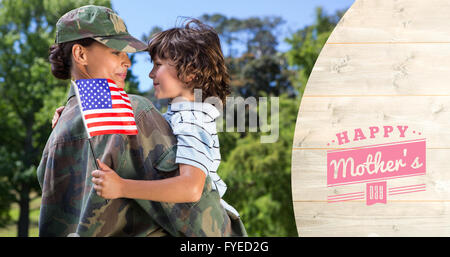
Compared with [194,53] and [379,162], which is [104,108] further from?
[379,162]

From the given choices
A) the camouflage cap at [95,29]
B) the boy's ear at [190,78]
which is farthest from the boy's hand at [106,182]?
the boy's ear at [190,78]

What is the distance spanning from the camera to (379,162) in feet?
8.66

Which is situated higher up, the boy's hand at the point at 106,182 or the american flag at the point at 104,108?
the american flag at the point at 104,108

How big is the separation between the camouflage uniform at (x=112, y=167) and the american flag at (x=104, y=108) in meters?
0.03

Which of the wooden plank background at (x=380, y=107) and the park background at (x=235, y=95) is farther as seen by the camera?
the park background at (x=235, y=95)

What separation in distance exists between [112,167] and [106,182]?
0.10 meters

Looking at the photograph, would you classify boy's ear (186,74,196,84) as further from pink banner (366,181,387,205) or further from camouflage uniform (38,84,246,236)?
pink banner (366,181,387,205)

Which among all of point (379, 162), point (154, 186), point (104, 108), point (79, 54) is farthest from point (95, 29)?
point (379, 162)

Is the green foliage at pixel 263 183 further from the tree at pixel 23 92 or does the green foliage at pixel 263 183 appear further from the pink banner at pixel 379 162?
the pink banner at pixel 379 162

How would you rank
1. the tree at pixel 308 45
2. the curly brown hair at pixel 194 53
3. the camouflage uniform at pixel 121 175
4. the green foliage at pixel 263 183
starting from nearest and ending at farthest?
the camouflage uniform at pixel 121 175, the curly brown hair at pixel 194 53, the green foliage at pixel 263 183, the tree at pixel 308 45

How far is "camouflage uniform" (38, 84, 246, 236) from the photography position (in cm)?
133

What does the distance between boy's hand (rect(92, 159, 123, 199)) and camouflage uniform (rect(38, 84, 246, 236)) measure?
8 centimetres

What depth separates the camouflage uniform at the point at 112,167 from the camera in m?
1.33
